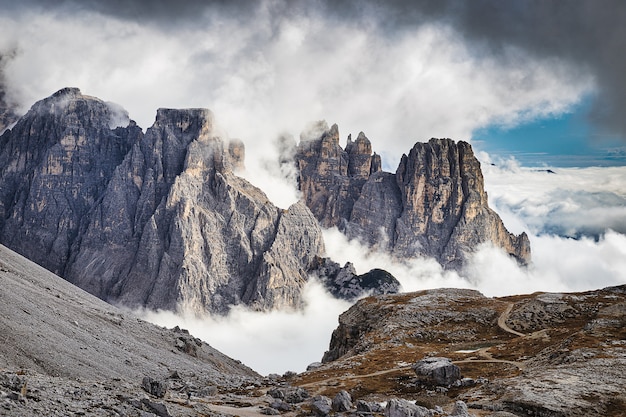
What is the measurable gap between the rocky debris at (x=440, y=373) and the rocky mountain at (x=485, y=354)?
3.4 inches

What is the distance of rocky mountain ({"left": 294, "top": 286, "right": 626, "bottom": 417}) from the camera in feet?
120

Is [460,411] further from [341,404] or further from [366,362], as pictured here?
[366,362]

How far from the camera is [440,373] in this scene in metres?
47.2

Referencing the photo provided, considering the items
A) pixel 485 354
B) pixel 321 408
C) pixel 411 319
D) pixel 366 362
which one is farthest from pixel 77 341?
pixel 411 319

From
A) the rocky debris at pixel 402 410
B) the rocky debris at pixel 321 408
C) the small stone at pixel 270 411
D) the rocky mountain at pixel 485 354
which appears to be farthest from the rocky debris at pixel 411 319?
the rocky debris at pixel 402 410

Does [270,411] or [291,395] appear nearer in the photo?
[270,411]

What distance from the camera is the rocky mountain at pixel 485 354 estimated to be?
120ft

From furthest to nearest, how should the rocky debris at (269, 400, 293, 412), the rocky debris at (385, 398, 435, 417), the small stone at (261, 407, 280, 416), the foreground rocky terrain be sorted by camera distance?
the rocky debris at (269, 400, 293, 412)
the small stone at (261, 407, 280, 416)
the foreground rocky terrain
the rocky debris at (385, 398, 435, 417)

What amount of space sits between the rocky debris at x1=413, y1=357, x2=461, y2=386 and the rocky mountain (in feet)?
0.28

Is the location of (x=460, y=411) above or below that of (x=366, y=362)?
below

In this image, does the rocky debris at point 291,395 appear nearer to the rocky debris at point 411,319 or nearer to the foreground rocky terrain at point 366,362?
the foreground rocky terrain at point 366,362

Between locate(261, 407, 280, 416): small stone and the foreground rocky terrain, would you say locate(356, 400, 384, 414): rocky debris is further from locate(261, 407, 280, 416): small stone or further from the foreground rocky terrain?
locate(261, 407, 280, 416): small stone

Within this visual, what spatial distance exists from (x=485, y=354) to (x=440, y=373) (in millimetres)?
16081

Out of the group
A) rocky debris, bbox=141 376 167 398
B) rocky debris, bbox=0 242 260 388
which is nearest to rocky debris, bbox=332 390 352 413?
rocky debris, bbox=141 376 167 398
